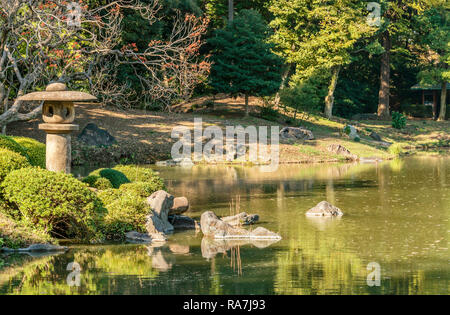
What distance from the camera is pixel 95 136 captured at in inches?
1298

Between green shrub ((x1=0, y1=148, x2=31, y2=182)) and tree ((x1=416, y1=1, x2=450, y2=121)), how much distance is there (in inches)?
1627

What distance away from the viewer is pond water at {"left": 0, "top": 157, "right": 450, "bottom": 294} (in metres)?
10.4

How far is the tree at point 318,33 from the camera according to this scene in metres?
45.4

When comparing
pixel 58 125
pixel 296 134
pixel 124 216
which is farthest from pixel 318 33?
pixel 124 216

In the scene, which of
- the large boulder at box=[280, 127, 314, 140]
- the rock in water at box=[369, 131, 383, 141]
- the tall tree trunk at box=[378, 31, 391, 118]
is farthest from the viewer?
the tall tree trunk at box=[378, 31, 391, 118]

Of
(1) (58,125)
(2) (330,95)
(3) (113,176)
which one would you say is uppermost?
(2) (330,95)

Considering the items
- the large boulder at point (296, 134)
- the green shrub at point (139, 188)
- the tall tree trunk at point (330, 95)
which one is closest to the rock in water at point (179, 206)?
the green shrub at point (139, 188)

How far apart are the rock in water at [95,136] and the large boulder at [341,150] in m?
11.1

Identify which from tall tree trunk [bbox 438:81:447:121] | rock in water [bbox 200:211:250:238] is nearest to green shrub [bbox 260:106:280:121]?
tall tree trunk [bbox 438:81:447:121]

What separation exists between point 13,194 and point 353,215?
8.15 metres

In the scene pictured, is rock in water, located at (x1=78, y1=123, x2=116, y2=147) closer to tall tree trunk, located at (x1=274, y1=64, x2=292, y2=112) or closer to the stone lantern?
tall tree trunk, located at (x1=274, y1=64, x2=292, y2=112)

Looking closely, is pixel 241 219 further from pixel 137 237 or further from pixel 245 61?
pixel 245 61

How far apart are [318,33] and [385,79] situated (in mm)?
9910
